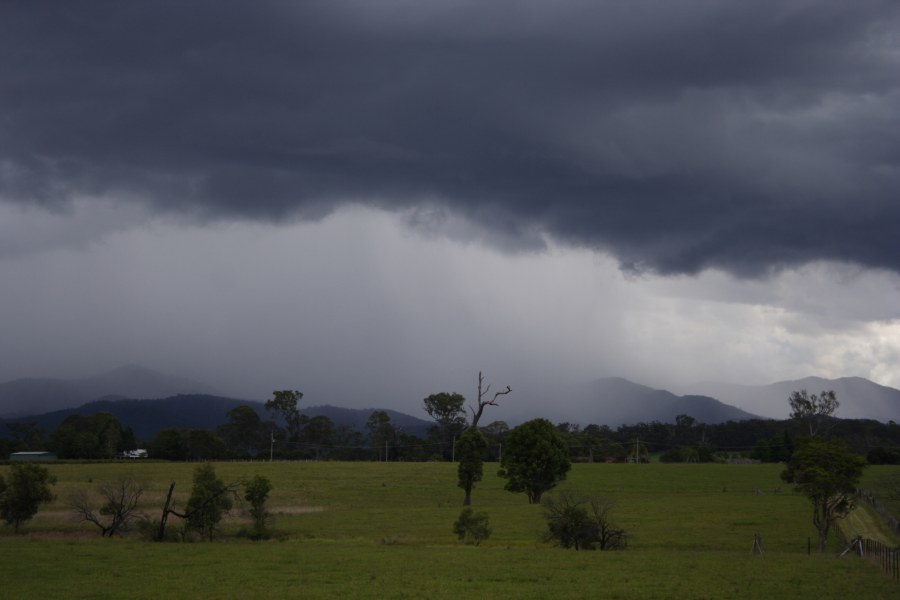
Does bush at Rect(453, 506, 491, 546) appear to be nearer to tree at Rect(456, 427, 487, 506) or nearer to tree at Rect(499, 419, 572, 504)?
tree at Rect(456, 427, 487, 506)

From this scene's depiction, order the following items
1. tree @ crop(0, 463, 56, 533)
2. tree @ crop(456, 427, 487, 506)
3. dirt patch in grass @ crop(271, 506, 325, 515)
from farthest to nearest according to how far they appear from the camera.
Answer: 1. tree @ crop(456, 427, 487, 506)
2. dirt patch in grass @ crop(271, 506, 325, 515)
3. tree @ crop(0, 463, 56, 533)

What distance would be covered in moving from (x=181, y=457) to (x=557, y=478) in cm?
10825

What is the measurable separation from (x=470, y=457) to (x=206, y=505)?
1266 inches

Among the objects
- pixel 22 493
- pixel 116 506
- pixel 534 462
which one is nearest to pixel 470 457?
pixel 534 462

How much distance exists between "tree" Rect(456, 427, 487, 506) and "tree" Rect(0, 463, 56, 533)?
37828 millimetres

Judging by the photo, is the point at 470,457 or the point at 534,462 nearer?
the point at 470,457

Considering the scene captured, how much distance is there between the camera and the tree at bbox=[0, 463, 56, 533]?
49.8 m

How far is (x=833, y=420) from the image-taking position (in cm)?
19675

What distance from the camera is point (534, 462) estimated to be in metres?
79.2

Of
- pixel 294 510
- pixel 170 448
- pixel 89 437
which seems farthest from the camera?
pixel 170 448

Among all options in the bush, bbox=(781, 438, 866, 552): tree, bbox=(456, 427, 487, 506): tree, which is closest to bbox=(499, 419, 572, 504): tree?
bbox=(456, 427, 487, 506): tree

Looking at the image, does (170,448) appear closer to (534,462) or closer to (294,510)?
(294,510)

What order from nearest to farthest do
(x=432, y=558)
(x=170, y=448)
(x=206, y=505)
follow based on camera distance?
(x=432, y=558), (x=206, y=505), (x=170, y=448)

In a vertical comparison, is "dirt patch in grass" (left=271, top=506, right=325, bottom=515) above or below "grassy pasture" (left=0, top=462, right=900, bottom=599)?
below
